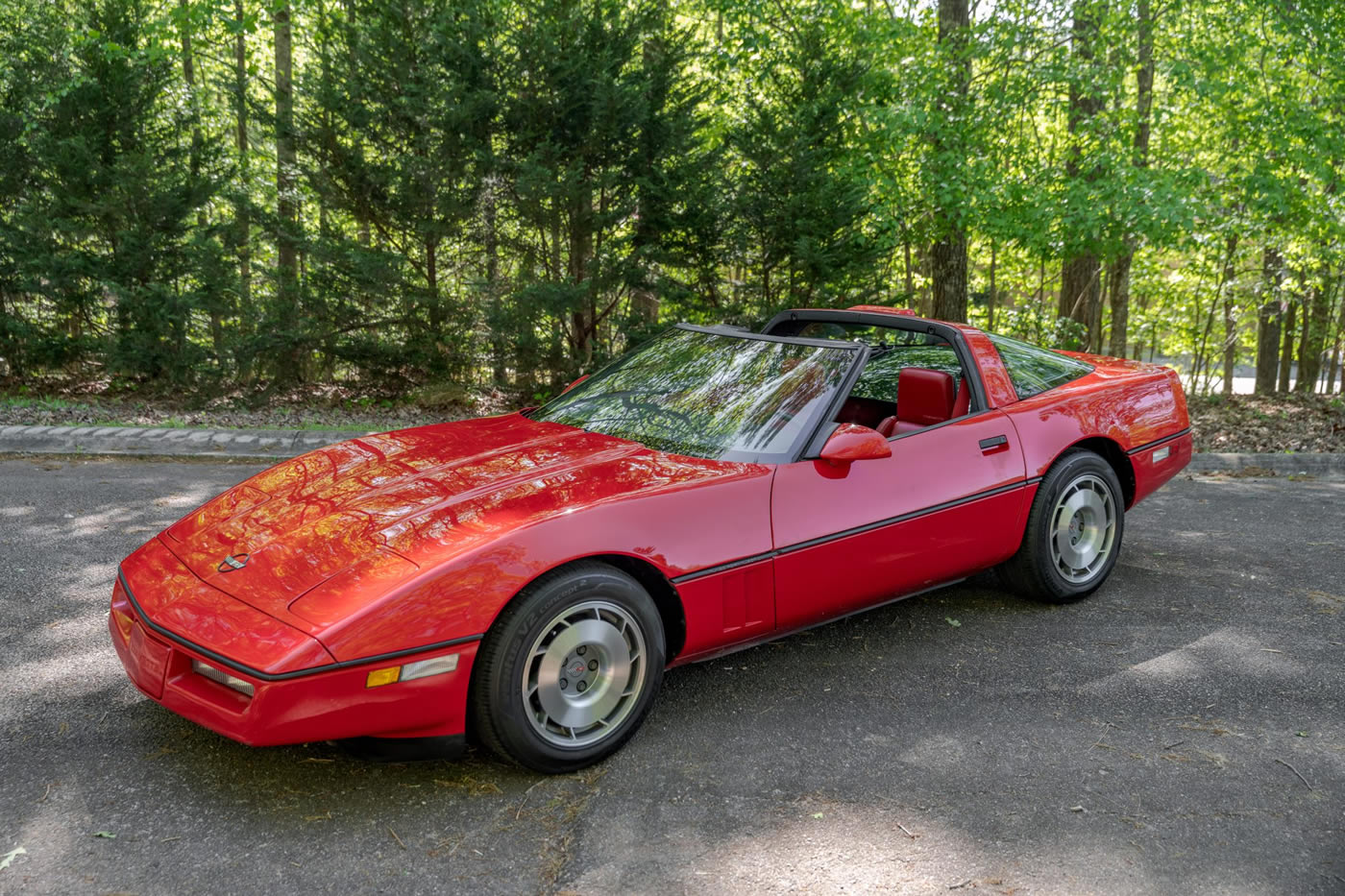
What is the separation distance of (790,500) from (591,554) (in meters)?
0.85

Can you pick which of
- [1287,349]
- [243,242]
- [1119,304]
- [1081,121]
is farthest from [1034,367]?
[1287,349]

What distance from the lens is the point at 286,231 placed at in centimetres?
1057

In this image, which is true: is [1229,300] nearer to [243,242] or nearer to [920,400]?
[243,242]

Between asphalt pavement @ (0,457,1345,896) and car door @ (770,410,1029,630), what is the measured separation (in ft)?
1.17

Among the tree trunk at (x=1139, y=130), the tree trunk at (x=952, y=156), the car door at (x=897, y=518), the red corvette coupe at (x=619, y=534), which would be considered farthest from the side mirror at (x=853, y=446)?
the tree trunk at (x=1139, y=130)

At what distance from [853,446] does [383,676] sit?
1805 mm

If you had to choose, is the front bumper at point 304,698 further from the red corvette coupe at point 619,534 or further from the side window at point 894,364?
the side window at point 894,364

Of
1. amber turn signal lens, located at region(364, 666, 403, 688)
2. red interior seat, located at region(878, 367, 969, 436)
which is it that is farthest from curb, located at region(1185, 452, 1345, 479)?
amber turn signal lens, located at region(364, 666, 403, 688)

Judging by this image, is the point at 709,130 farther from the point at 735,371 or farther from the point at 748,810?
the point at 748,810

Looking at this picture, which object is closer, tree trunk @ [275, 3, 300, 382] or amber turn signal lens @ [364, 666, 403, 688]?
amber turn signal lens @ [364, 666, 403, 688]

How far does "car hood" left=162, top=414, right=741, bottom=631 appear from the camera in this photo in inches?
120

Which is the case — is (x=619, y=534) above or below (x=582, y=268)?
below

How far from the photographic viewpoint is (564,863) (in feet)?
9.04

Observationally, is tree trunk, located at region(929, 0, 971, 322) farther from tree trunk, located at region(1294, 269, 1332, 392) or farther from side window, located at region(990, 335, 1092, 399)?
tree trunk, located at region(1294, 269, 1332, 392)
